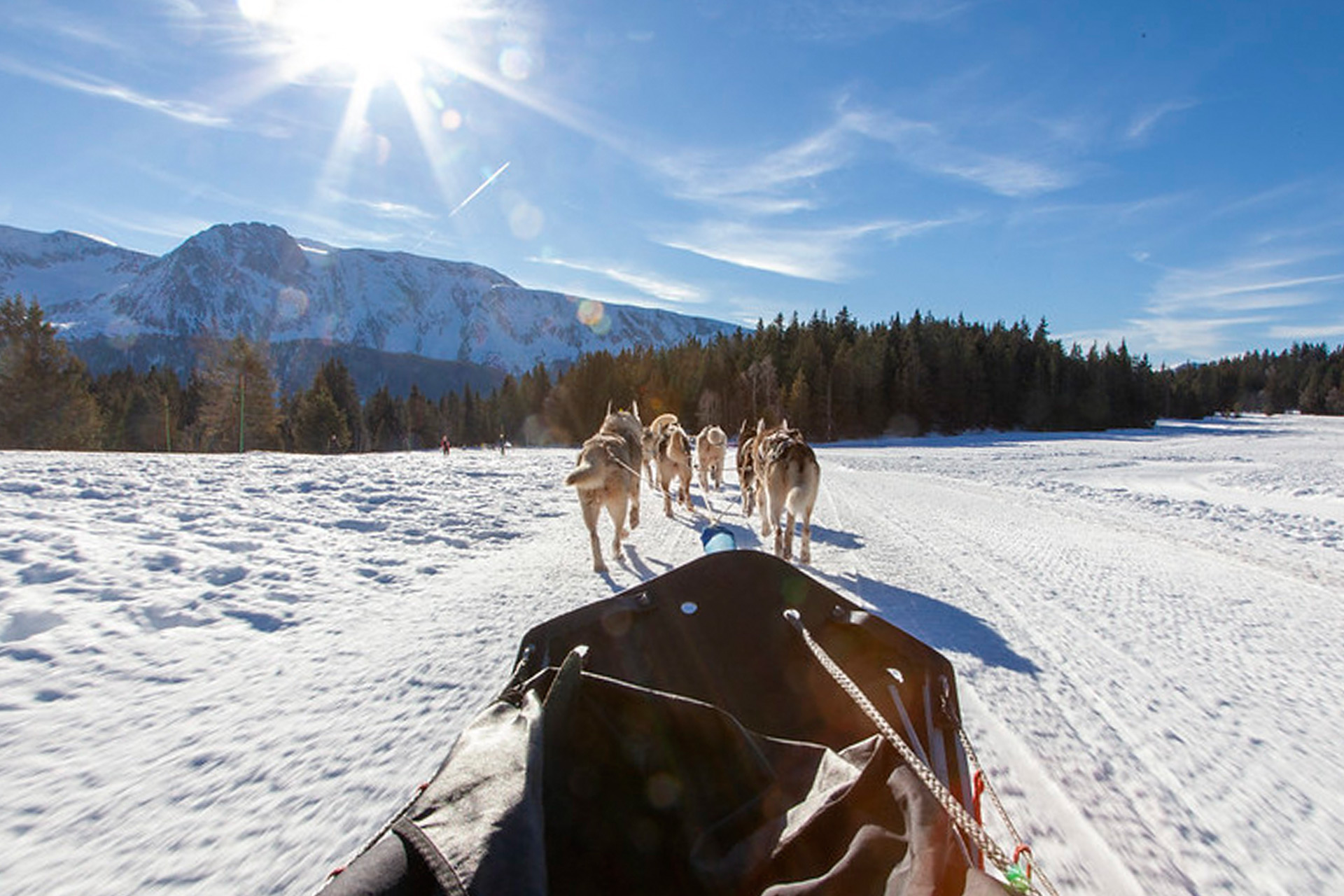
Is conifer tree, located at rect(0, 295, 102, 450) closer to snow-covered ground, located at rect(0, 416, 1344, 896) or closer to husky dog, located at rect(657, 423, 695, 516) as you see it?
snow-covered ground, located at rect(0, 416, 1344, 896)

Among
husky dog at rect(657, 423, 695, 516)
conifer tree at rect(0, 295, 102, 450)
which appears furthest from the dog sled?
conifer tree at rect(0, 295, 102, 450)

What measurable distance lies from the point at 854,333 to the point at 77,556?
7514cm

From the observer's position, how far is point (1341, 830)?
245 cm

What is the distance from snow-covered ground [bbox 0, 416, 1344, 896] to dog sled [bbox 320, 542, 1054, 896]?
37.2 inches

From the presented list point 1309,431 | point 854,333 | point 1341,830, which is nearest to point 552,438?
point 854,333

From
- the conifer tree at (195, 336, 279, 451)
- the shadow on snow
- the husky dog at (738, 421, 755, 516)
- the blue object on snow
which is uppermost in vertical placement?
the conifer tree at (195, 336, 279, 451)

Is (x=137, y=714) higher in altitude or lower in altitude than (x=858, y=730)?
lower

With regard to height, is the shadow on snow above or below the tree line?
below

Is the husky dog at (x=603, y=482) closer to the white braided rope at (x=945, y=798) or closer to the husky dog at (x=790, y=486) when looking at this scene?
the husky dog at (x=790, y=486)

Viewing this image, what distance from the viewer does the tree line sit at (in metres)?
52.2

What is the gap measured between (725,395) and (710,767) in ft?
213

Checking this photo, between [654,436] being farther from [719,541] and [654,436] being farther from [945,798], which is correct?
[945,798]

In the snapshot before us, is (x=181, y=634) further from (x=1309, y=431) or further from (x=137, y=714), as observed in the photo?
(x=1309, y=431)

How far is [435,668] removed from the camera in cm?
374
